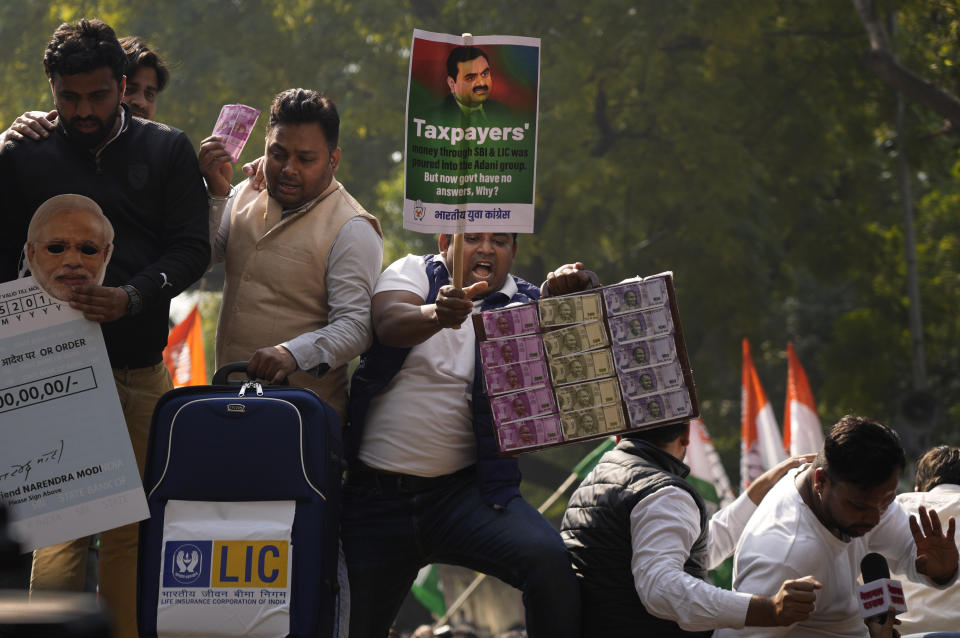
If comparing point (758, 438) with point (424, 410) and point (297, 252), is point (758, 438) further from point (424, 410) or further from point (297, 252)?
point (297, 252)

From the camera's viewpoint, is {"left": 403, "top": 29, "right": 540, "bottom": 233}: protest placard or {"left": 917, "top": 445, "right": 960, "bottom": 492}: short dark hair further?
{"left": 917, "top": 445, "right": 960, "bottom": 492}: short dark hair

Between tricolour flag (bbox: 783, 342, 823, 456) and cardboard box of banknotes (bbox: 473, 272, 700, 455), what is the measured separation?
8.48 m

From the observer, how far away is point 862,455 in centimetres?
392

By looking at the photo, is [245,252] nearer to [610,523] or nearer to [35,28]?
[610,523]

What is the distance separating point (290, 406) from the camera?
3918 mm

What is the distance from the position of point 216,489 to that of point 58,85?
1.39 m

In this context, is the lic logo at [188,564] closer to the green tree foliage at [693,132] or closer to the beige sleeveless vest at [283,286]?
the beige sleeveless vest at [283,286]

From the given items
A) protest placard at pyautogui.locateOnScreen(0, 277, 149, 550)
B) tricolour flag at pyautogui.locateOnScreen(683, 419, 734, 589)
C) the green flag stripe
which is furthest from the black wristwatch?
tricolour flag at pyautogui.locateOnScreen(683, 419, 734, 589)

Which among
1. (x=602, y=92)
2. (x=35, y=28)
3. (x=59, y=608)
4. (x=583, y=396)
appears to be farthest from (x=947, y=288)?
(x=59, y=608)

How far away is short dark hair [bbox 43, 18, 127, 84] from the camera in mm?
Answer: 4055

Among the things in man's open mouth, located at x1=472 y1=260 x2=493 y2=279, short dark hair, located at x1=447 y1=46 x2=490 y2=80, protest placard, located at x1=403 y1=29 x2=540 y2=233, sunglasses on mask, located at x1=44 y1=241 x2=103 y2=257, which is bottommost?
man's open mouth, located at x1=472 y1=260 x2=493 y2=279

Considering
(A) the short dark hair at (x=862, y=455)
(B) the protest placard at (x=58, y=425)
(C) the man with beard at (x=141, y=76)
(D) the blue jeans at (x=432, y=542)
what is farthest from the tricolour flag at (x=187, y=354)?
(A) the short dark hair at (x=862, y=455)

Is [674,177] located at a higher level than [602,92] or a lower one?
lower

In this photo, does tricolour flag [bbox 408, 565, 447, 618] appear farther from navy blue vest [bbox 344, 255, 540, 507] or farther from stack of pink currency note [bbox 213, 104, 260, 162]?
navy blue vest [bbox 344, 255, 540, 507]
